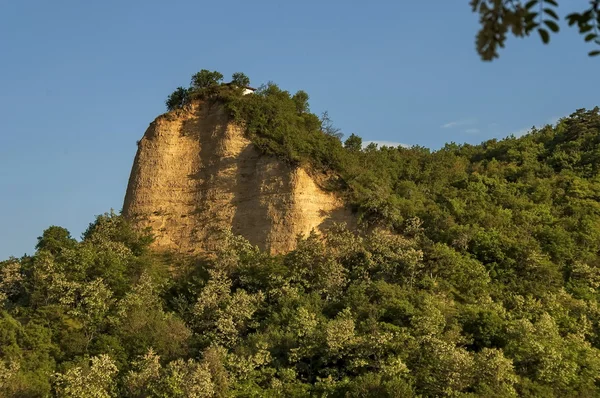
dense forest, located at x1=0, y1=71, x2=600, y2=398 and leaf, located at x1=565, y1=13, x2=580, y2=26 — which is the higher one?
leaf, located at x1=565, y1=13, x2=580, y2=26

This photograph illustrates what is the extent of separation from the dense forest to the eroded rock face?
0.79 meters

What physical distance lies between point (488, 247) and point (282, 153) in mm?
9314

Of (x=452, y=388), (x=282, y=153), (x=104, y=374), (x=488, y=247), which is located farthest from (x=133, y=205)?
(x=452, y=388)

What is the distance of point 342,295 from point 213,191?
9.20 meters

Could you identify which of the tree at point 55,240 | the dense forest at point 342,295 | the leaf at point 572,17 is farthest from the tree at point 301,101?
the leaf at point 572,17

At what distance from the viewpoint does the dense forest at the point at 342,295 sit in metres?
21.9

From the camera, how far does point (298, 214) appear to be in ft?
102

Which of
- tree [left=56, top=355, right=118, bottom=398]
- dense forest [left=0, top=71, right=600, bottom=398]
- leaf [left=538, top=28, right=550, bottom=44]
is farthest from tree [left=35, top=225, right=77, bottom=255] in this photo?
leaf [left=538, top=28, right=550, bottom=44]

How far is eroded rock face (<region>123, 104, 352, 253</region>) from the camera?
3142 centimetres

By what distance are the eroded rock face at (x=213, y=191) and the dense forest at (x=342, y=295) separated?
31.2 inches

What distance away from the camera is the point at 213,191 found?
33.2m

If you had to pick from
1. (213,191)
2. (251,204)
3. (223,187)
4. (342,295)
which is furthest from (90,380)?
(223,187)

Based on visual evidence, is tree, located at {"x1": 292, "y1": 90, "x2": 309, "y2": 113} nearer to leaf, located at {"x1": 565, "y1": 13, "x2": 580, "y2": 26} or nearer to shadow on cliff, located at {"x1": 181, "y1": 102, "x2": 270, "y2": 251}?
shadow on cliff, located at {"x1": 181, "y1": 102, "x2": 270, "y2": 251}

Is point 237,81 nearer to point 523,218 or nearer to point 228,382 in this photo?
point 523,218
